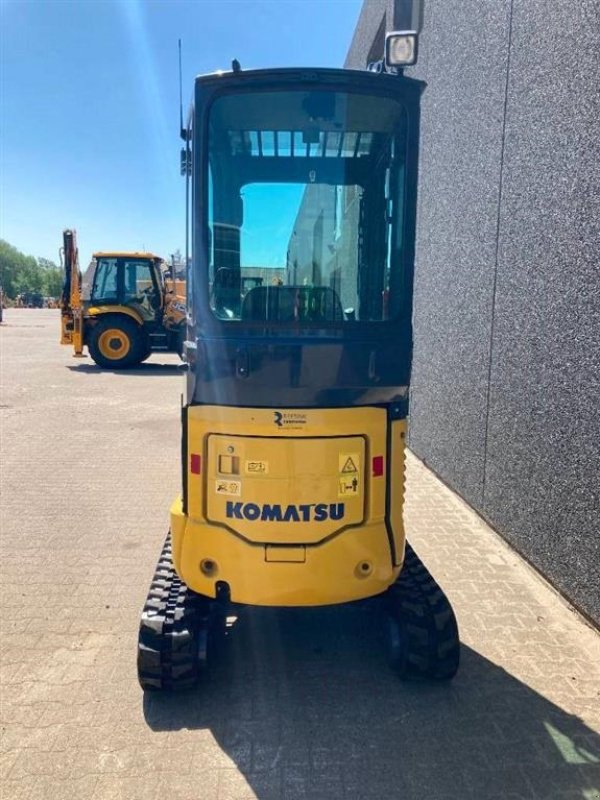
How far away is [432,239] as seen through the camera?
23.0ft

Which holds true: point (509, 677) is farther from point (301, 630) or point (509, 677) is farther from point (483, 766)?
point (301, 630)

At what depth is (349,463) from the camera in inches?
117

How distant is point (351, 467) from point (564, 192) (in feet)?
7.97

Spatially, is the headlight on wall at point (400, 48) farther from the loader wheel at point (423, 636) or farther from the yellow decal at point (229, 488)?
the loader wheel at point (423, 636)

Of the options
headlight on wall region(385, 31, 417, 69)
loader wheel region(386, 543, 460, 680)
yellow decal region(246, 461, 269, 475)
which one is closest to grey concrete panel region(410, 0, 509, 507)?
loader wheel region(386, 543, 460, 680)

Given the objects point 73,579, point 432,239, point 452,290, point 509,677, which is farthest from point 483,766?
point 432,239

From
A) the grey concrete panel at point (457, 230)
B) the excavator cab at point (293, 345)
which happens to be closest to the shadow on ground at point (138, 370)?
the grey concrete panel at point (457, 230)

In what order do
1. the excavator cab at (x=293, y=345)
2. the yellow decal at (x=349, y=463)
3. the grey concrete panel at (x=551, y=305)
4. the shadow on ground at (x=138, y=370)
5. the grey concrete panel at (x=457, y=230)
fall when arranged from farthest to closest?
the shadow on ground at (x=138, y=370), the grey concrete panel at (x=457, y=230), the grey concrete panel at (x=551, y=305), the yellow decal at (x=349, y=463), the excavator cab at (x=293, y=345)

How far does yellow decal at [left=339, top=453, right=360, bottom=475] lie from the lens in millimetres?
2949

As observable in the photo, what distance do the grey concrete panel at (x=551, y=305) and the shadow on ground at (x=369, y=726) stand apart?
106 centimetres

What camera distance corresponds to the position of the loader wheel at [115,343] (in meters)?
16.6

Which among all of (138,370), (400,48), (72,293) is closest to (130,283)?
(72,293)

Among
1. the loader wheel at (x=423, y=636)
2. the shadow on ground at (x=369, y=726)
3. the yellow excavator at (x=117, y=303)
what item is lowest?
the shadow on ground at (x=369, y=726)

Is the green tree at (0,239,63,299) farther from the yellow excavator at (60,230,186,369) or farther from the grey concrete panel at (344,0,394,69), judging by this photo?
the grey concrete panel at (344,0,394,69)
